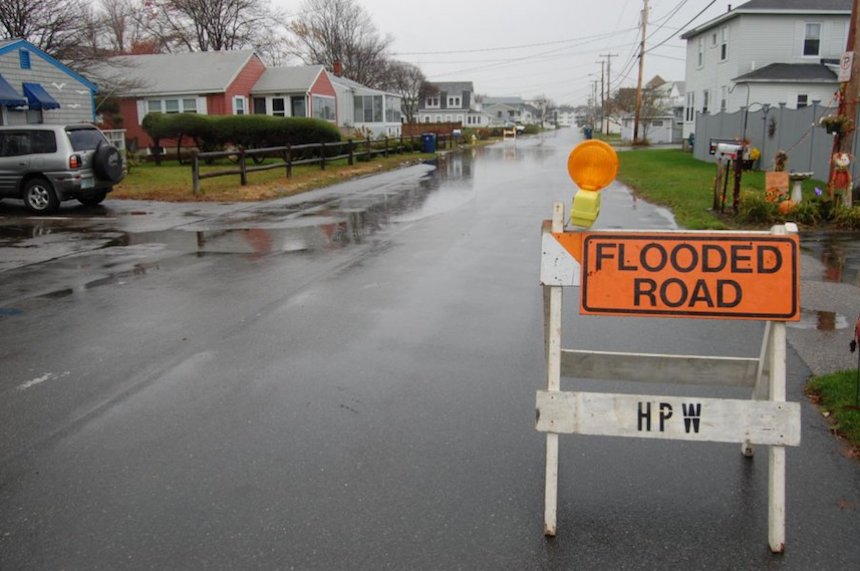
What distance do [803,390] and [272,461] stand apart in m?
3.66

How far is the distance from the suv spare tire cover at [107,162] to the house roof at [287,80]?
26644 mm

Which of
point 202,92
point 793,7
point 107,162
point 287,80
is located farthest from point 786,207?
point 287,80

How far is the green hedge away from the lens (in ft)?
98.2

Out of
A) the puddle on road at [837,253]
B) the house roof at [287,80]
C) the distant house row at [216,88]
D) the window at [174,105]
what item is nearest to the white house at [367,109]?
the distant house row at [216,88]

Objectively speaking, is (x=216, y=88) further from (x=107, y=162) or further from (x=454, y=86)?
(x=454, y=86)

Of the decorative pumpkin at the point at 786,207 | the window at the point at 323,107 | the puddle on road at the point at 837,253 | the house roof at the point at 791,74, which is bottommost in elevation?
the puddle on road at the point at 837,253

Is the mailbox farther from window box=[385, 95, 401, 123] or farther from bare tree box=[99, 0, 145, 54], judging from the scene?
bare tree box=[99, 0, 145, 54]

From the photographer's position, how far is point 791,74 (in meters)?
33.6

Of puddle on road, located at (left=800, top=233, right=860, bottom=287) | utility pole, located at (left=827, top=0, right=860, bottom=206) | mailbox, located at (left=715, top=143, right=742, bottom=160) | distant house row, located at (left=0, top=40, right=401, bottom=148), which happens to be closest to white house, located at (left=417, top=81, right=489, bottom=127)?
distant house row, located at (left=0, top=40, right=401, bottom=148)

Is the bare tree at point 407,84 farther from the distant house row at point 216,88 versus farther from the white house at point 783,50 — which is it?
the white house at point 783,50

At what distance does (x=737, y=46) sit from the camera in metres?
35.0

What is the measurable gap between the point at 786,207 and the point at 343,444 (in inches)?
435

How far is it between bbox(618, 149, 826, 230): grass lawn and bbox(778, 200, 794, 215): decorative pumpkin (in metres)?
0.83

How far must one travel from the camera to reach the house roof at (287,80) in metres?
42.2
